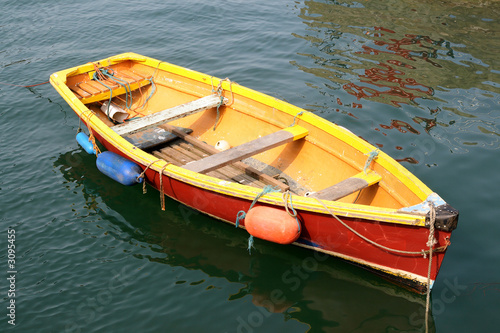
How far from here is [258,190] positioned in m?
7.17

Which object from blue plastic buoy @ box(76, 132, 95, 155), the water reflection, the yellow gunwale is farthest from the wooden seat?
the water reflection

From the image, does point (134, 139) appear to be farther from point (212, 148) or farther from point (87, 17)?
point (87, 17)

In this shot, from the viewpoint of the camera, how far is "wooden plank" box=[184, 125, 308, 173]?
811cm

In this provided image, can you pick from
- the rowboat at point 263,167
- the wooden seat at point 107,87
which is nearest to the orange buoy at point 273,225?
the rowboat at point 263,167

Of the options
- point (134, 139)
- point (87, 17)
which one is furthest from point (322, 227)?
point (87, 17)

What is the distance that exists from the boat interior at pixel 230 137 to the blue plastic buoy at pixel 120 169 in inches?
24.4

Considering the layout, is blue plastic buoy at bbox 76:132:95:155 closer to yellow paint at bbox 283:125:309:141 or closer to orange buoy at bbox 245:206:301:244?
yellow paint at bbox 283:125:309:141

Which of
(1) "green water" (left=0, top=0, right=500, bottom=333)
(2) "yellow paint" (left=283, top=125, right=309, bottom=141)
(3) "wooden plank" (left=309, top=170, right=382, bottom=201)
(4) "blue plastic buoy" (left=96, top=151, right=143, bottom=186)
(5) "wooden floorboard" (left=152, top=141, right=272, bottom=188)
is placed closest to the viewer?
(1) "green water" (left=0, top=0, right=500, bottom=333)

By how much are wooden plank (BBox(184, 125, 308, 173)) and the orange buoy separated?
1384 mm

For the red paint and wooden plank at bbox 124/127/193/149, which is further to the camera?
wooden plank at bbox 124/127/193/149

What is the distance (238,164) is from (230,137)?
1.10 meters

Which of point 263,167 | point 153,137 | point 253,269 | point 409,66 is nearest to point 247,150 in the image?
point 263,167

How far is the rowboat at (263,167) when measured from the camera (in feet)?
21.4

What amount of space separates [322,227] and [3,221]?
569 cm
